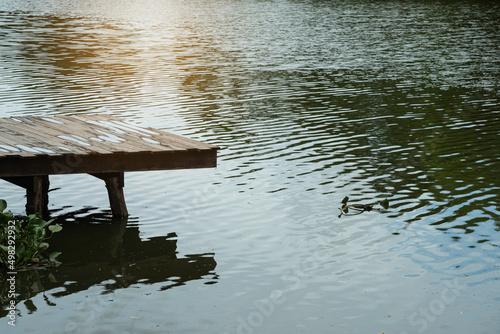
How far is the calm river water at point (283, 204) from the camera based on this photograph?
8547 millimetres

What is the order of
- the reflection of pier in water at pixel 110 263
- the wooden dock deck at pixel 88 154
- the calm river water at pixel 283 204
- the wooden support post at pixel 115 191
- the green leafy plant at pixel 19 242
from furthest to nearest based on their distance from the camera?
the wooden support post at pixel 115 191, the wooden dock deck at pixel 88 154, the green leafy plant at pixel 19 242, the reflection of pier in water at pixel 110 263, the calm river water at pixel 283 204

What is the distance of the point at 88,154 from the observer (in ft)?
35.3

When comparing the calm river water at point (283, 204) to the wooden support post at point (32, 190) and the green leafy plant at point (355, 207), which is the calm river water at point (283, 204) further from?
the wooden support post at point (32, 190)

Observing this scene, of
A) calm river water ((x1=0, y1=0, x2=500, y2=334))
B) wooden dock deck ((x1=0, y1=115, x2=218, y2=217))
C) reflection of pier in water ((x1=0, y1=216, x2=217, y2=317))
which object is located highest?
wooden dock deck ((x1=0, y1=115, x2=218, y2=217))

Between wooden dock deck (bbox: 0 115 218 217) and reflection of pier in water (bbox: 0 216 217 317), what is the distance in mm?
794

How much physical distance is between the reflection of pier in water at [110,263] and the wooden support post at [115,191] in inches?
12.0

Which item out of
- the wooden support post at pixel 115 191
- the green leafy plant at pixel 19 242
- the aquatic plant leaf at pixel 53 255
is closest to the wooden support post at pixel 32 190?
the wooden support post at pixel 115 191

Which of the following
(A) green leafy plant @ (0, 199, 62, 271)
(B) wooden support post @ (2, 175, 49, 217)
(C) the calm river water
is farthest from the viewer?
(B) wooden support post @ (2, 175, 49, 217)

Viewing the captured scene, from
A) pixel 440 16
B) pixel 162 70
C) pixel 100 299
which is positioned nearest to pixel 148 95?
pixel 162 70

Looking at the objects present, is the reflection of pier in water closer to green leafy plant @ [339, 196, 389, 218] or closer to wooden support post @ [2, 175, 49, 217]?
wooden support post @ [2, 175, 49, 217]

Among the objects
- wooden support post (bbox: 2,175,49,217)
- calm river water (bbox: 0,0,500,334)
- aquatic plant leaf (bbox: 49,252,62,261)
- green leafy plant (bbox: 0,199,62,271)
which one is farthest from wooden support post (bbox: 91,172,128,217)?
aquatic plant leaf (bbox: 49,252,62,261)

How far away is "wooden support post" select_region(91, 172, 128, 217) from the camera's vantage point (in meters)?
11.9

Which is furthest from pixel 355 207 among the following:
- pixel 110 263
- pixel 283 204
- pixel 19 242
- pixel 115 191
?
pixel 19 242

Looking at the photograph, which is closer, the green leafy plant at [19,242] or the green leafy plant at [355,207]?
the green leafy plant at [19,242]
